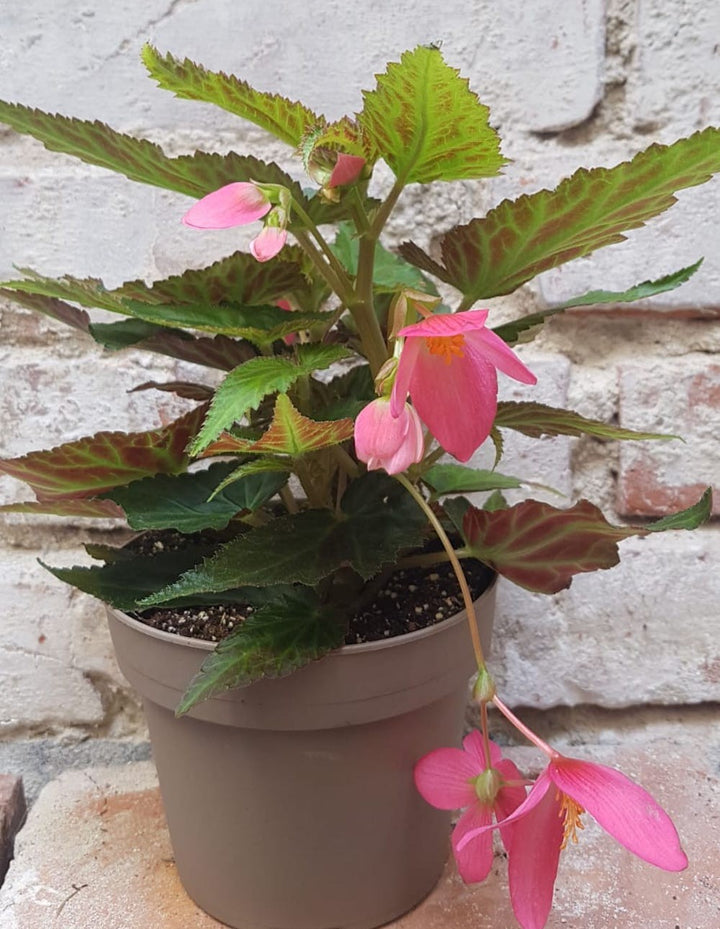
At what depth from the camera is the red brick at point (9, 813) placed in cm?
64

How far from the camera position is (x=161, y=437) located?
49 cm

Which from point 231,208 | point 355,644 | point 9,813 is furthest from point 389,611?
point 9,813

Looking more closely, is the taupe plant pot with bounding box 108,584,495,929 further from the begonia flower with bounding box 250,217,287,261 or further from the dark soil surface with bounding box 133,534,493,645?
the begonia flower with bounding box 250,217,287,261

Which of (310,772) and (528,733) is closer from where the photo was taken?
(528,733)

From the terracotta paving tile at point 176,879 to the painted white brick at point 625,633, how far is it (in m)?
0.07

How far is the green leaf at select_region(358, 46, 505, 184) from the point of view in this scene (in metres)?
0.37

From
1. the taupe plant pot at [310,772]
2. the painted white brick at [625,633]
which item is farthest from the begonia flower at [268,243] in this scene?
the painted white brick at [625,633]

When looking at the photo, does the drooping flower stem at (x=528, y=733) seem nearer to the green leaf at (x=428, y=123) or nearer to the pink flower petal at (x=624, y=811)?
the pink flower petal at (x=624, y=811)

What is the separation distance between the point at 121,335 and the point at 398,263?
0.20 m

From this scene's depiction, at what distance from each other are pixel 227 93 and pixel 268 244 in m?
0.10

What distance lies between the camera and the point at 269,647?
0.44 meters

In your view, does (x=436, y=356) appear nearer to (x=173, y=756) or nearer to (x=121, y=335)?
(x=121, y=335)

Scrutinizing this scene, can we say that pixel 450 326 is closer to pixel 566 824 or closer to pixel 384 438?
pixel 384 438

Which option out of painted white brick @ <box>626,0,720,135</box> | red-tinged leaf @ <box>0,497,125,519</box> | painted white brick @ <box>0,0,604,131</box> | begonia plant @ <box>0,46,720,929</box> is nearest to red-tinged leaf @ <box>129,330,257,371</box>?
begonia plant @ <box>0,46,720,929</box>
